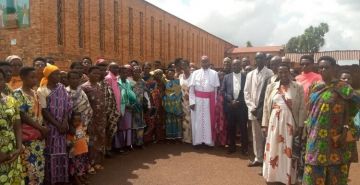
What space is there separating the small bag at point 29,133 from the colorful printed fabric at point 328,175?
311 centimetres

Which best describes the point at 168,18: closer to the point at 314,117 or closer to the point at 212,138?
the point at 212,138

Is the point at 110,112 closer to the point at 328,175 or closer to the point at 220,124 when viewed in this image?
the point at 220,124

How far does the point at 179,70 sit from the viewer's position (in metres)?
8.40

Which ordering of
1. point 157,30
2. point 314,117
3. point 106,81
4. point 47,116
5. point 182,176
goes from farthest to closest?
point 157,30 < point 106,81 < point 182,176 < point 47,116 < point 314,117

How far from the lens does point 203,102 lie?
751 centimetres

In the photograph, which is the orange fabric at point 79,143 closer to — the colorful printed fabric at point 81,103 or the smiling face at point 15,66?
the colorful printed fabric at point 81,103

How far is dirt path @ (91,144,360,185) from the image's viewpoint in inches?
208

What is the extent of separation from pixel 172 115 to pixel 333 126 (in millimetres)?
4565

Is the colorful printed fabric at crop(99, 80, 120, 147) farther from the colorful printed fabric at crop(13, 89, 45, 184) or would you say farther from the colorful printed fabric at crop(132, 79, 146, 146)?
the colorful printed fabric at crop(13, 89, 45, 184)

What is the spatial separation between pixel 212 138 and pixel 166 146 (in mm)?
1040

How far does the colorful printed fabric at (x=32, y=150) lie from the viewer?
12.7ft

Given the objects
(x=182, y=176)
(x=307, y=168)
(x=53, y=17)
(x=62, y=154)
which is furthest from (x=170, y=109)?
(x=53, y=17)

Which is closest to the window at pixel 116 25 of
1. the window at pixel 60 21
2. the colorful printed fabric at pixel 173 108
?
the window at pixel 60 21

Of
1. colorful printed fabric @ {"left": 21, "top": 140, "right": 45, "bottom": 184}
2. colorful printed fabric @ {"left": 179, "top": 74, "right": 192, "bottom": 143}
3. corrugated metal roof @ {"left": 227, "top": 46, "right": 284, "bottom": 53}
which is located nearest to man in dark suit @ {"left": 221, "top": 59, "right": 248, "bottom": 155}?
colorful printed fabric @ {"left": 179, "top": 74, "right": 192, "bottom": 143}
